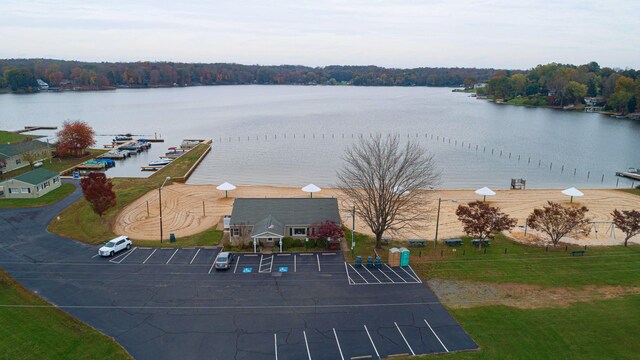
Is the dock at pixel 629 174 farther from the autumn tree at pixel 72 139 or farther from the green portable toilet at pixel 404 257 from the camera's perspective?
the autumn tree at pixel 72 139

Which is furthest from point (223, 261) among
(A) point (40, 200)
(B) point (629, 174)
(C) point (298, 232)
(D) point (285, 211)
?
(B) point (629, 174)

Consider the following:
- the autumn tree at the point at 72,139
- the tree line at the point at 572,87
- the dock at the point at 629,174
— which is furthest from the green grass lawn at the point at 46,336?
the tree line at the point at 572,87

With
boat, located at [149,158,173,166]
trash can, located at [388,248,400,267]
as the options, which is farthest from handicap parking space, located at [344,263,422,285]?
boat, located at [149,158,173,166]

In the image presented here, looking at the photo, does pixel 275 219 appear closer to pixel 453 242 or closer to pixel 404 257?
pixel 404 257

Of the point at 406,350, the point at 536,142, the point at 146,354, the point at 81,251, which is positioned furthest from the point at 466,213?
the point at 536,142

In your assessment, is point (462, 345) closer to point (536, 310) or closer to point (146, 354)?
point (536, 310)
